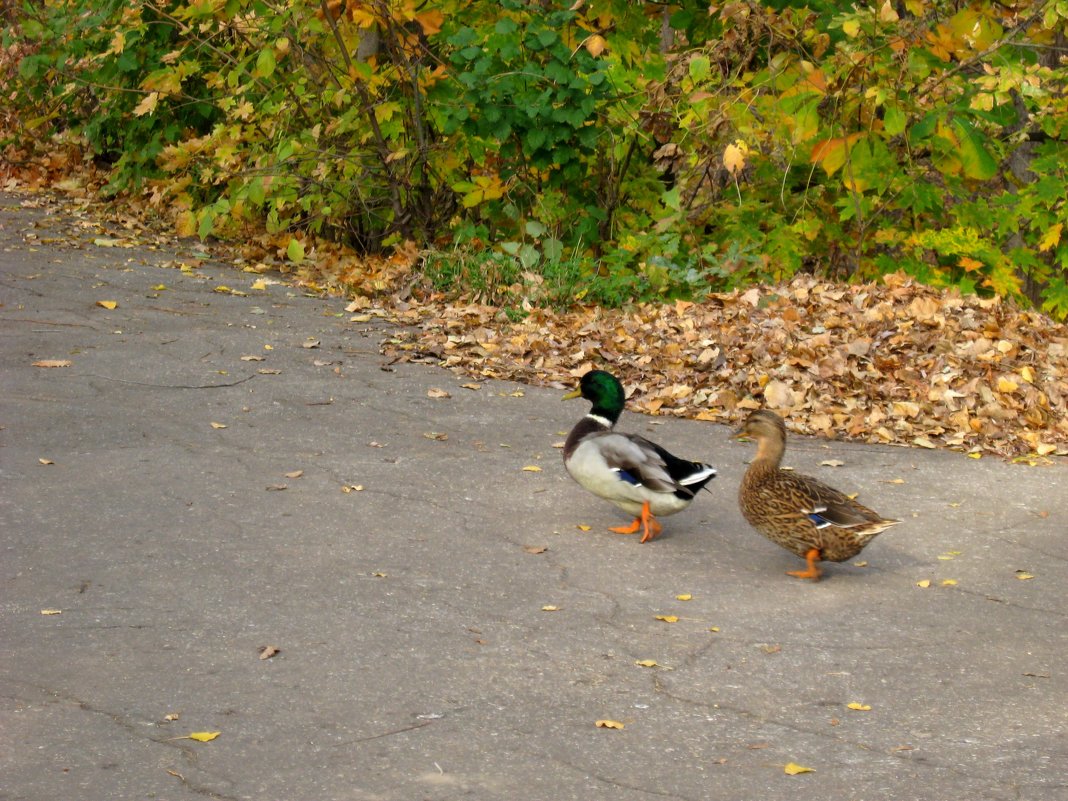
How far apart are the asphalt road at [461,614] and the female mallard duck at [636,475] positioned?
22 centimetres

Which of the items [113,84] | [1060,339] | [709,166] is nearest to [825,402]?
[1060,339]

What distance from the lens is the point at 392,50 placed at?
42.7ft

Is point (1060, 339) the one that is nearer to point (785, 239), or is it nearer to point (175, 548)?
point (785, 239)

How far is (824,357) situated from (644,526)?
326 cm

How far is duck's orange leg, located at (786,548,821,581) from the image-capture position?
6188 mm

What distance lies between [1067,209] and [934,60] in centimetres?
229

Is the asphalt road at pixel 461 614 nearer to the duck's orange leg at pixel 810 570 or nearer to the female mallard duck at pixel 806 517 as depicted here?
the duck's orange leg at pixel 810 570

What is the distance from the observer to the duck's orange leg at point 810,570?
619 centimetres

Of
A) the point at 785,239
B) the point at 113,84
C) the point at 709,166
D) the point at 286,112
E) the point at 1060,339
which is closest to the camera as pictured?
the point at 1060,339

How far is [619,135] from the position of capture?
12.9 m

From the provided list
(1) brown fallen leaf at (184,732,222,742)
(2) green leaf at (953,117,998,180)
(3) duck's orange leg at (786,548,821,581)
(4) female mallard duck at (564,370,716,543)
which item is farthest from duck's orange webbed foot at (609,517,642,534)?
(2) green leaf at (953,117,998,180)

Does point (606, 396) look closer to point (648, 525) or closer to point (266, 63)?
point (648, 525)

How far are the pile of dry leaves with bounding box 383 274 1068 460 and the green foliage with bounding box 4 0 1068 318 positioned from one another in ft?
3.30

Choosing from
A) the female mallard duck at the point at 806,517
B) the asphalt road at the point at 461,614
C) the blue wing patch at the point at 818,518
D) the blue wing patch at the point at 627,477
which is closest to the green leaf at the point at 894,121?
the asphalt road at the point at 461,614
